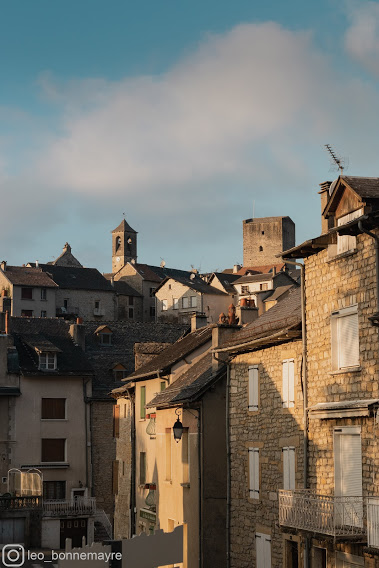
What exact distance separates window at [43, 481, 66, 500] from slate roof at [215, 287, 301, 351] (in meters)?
22.2

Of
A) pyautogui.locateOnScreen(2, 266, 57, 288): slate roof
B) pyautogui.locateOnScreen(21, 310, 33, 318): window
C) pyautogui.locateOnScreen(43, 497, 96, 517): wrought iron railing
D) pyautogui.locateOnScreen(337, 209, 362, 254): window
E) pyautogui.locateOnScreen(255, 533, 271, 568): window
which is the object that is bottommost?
pyautogui.locateOnScreen(43, 497, 96, 517): wrought iron railing

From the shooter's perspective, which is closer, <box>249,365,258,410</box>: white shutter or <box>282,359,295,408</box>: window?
<box>282,359,295,408</box>: window

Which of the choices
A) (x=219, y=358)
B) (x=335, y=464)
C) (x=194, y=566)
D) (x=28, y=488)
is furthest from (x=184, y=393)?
(x=28, y=488)

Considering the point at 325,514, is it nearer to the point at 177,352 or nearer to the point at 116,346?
the point at 177,352

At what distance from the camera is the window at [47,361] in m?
47.3

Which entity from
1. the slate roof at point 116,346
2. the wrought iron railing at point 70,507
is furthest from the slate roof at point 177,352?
the slate roof at point 116,346

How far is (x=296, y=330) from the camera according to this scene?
22500 millimetres

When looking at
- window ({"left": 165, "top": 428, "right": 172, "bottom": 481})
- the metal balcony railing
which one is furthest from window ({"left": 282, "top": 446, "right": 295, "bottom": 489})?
window ({"left": 165, "top": 428, "right": 172, "bottom": 481})

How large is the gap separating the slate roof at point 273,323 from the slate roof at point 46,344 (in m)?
21.5

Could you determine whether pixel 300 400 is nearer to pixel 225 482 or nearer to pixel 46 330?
pixel 225 482

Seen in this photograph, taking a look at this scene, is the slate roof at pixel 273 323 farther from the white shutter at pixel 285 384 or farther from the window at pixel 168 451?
the window at pixel 168 451

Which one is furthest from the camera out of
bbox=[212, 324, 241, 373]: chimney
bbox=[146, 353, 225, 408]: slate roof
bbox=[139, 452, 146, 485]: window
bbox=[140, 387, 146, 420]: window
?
bbox=[140, 387, 146, 420]: window

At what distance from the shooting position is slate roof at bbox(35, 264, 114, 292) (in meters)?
95.3

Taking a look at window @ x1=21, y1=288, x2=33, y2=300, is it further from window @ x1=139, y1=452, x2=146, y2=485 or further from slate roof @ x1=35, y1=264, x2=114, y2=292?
window @ x1=139, y1=452, x2=146, y2=485
